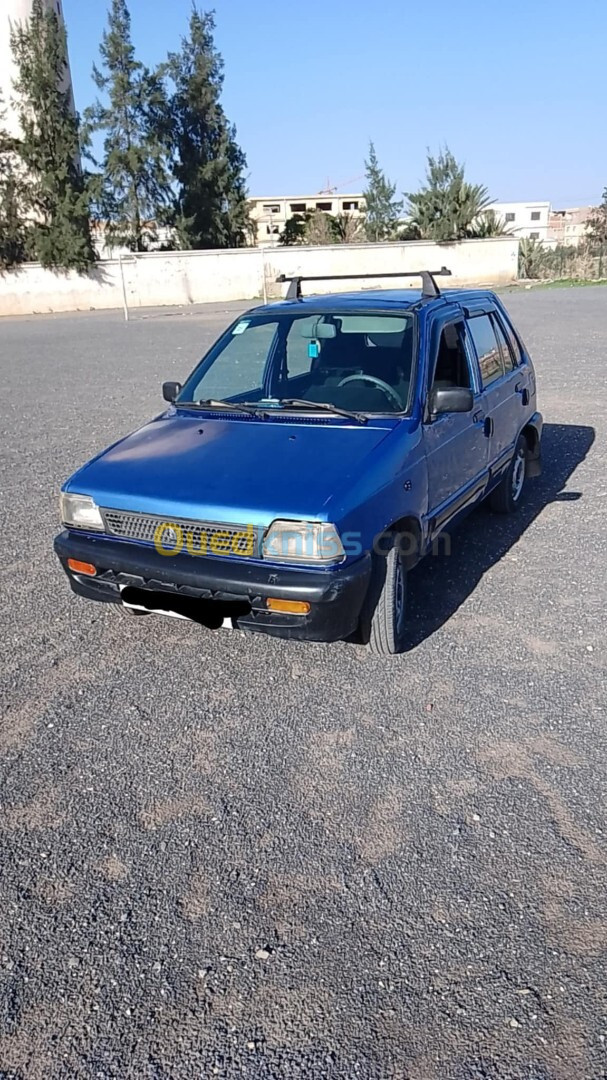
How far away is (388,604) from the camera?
3.93 m

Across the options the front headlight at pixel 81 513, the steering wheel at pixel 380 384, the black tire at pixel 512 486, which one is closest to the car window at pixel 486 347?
the black tire at pixel 512 486

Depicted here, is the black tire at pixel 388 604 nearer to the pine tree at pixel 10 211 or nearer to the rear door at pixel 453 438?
the rear door at pixel 453 438

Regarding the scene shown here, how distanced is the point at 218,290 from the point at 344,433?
36.1 m

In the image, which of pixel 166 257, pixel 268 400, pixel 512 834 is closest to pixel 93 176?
pixel 166 257

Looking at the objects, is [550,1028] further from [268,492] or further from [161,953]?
[268,492]

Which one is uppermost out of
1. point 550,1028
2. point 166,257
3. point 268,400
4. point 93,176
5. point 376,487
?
point 93,176

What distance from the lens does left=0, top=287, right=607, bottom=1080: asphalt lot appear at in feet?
7.13

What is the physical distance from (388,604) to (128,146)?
4648cm

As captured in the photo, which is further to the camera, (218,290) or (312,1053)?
(218,290)

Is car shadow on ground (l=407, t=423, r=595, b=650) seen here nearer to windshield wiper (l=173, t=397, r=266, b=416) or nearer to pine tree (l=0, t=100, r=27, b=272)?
windshield wiper (l=173, t=397, r=266, b=416)

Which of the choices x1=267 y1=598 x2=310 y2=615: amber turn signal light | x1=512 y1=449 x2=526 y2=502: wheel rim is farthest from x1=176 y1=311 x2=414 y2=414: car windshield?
x1=512 y1=449 x2=526 y2=502: wheel rim

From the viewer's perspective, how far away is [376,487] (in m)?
3.81

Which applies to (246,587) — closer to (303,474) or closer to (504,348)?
(303,474)

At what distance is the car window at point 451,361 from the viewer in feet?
15.6
